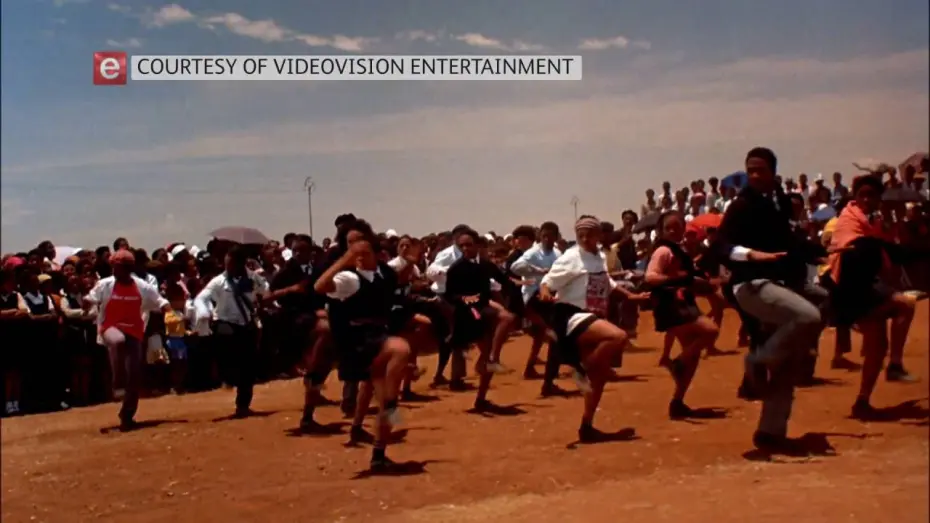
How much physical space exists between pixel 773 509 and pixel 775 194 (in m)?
1.47

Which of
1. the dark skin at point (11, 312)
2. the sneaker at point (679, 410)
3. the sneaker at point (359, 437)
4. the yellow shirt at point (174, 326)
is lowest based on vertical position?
the sneaker at point (359, 437)

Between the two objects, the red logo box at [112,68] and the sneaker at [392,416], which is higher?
the red logo box at [112,68]

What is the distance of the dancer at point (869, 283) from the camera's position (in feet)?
17.4

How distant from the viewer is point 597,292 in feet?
19.5

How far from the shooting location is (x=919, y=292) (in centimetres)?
530

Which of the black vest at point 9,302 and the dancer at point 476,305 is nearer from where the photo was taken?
the dancer at point 476,305

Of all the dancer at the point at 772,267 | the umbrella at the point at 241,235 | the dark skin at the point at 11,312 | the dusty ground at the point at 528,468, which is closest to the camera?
the dusty ground at the point at 528,468

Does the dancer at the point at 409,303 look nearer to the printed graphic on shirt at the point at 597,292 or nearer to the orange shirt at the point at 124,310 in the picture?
the printed graphic on shirt at the point at 597,292

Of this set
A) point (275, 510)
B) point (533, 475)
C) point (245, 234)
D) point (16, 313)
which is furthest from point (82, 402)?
point (533, 475)

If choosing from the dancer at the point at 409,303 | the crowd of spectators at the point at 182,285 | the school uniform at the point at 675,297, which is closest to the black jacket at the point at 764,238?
the crowd of spectators at the point at 182,285

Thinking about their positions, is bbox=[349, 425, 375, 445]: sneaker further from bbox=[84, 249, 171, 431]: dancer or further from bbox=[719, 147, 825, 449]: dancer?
bbox=[719, 147, 825, 449]: dancer

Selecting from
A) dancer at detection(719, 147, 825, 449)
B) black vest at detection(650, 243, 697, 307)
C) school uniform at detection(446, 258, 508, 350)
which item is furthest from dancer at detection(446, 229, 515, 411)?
dancer at detection(719, 147, 825, 449)

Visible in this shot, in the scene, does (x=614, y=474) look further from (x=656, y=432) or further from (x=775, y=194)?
(x=775, y=194)

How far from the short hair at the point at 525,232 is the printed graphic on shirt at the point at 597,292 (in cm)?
76
